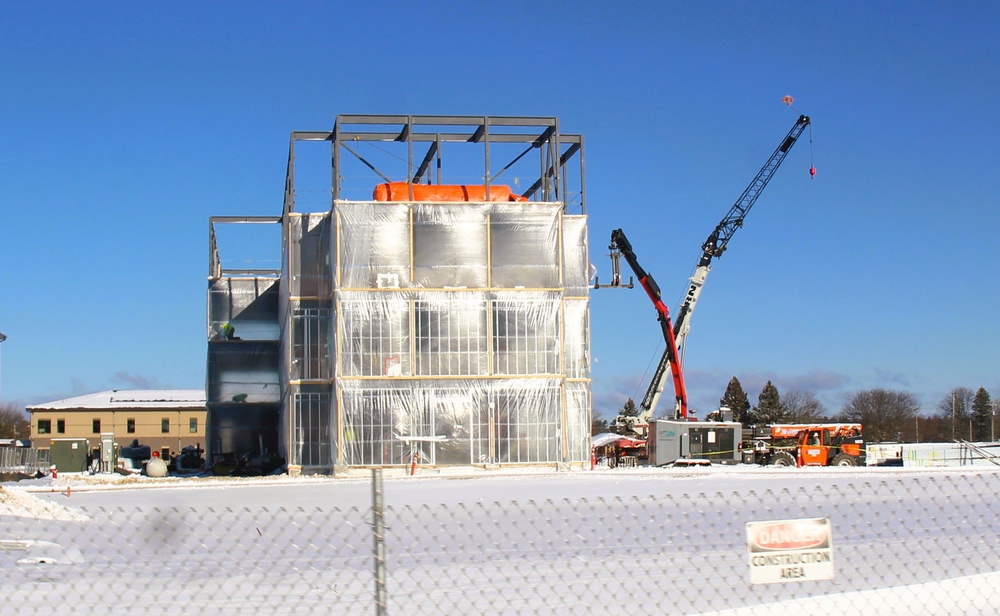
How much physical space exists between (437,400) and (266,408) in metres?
22.4

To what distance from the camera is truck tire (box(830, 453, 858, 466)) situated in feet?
168

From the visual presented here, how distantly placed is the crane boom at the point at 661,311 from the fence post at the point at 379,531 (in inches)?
2289

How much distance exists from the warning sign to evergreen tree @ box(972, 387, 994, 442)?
152 meters

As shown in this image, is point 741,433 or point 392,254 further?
point 741,433

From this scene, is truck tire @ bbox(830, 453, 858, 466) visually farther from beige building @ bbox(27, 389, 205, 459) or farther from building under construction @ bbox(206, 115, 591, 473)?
beige building @ bbox(27, 389, 205, 459)

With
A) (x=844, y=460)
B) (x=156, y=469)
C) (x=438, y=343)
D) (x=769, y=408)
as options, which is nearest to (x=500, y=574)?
(x=438, y=343)

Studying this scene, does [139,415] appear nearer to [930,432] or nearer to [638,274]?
[638,274]

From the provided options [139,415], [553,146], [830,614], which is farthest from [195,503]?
[139,415]

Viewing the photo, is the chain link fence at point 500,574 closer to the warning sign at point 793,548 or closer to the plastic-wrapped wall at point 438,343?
the warning sign at point 793,548

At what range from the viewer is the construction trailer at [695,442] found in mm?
52500

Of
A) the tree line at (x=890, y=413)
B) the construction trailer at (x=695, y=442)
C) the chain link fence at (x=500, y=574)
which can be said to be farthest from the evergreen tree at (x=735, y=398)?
the chain link fence at (x=500, y=574)

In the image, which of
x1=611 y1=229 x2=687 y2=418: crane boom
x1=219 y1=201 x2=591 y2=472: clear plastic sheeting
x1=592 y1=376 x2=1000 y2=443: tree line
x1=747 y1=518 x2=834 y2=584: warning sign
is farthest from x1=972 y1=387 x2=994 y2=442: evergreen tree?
x1=747 y1=518 x2=834 y2=584: warning sign

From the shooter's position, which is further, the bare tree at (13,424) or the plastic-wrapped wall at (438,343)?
the bare tree at (13,424)

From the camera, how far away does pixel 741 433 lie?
177 feet
